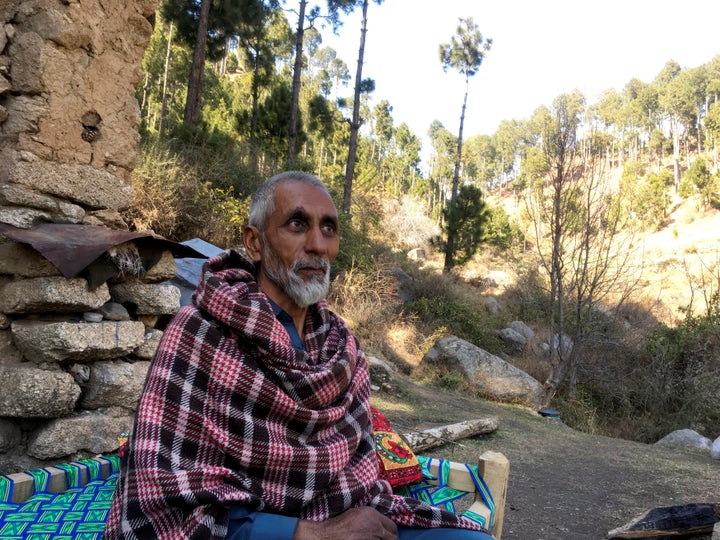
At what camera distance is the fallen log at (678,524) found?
10.6ft

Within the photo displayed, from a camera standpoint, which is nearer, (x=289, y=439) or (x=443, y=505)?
(x=289, y=439)

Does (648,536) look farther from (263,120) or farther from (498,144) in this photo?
(498,144)

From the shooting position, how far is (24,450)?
265cm

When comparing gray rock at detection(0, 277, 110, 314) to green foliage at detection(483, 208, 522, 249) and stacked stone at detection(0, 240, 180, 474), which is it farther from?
green foliage at detection(483, 208, 522, 249)

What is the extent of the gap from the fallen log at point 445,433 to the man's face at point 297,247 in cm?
302

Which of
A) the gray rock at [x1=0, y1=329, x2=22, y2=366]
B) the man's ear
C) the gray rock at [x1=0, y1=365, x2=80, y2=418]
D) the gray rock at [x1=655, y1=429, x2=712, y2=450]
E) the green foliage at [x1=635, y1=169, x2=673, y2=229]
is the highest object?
the green foliage at [x1=635, y1=169, x2=673, y2=229]

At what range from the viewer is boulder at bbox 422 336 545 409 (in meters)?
9.72

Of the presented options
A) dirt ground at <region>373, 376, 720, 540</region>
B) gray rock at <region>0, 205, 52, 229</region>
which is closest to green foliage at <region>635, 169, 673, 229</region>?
dirt ground at <region>373, 376, 720, 540</region>

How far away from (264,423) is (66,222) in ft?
7.63

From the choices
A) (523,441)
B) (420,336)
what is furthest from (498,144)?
(523,441)

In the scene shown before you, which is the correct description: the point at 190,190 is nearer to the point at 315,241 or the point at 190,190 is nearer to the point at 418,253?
the point at 315,241

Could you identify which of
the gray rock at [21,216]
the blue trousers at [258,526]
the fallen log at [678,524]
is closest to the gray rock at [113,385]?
the gray rock at [21,216]

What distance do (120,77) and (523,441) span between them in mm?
5711

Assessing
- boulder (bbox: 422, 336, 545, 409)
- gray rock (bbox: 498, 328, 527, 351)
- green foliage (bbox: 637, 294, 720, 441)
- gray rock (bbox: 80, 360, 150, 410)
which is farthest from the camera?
gray rock (bbox: 498, 328, 527, 351)
